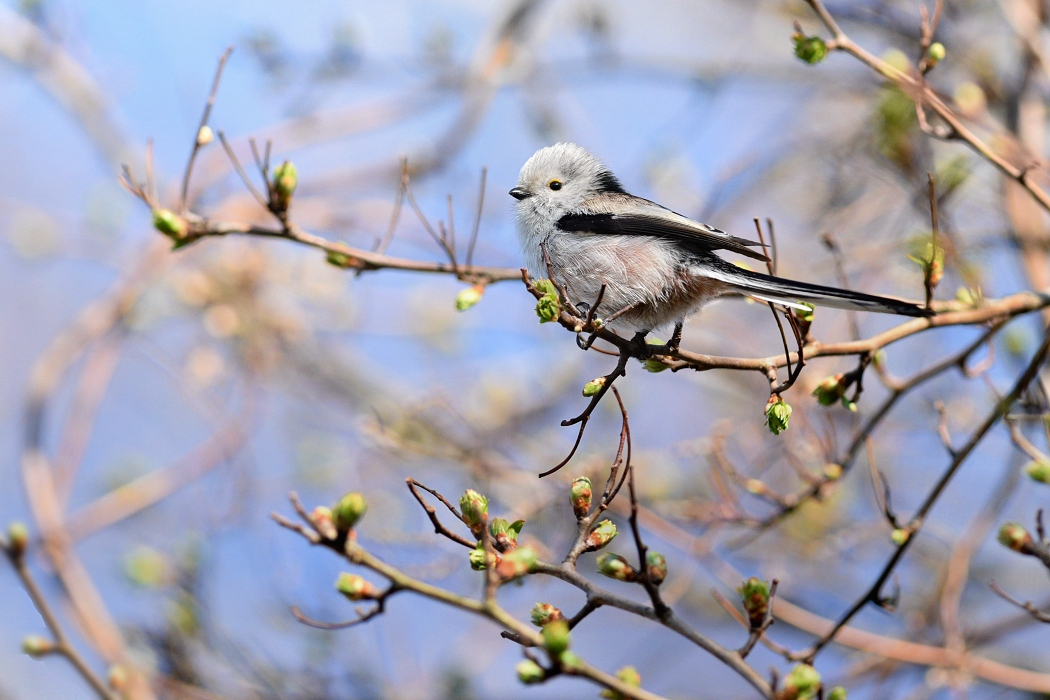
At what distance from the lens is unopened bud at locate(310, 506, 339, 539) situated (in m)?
1.40

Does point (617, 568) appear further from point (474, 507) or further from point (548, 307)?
point (548, 307)

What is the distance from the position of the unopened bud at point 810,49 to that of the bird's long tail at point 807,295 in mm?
685

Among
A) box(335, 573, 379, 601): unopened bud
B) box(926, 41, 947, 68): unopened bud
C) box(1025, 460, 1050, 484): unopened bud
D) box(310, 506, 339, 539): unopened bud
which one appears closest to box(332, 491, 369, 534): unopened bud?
box(310, 506, 339, 539): unopened bud

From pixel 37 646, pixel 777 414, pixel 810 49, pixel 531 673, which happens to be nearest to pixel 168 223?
pixel 37 646

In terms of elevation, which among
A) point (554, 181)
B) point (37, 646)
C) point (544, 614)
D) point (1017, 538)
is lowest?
point (37, 646)

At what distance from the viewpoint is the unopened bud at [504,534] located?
176 centimetres

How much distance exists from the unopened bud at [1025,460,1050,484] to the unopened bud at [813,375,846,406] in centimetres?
55

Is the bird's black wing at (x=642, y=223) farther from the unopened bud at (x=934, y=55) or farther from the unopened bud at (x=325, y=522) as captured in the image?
the unopened bud at (x=325, y=522)

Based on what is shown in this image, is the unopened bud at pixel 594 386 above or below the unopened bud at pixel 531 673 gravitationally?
above

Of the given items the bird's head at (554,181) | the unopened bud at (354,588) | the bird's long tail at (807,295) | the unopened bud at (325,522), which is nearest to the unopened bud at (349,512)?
the unopened bud at (325,522)

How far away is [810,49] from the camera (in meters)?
2.44

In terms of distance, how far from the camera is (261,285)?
5.31 m

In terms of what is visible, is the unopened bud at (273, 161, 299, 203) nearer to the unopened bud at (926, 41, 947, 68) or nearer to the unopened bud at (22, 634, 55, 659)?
the unopened bud at (22, 634, 55, 659)

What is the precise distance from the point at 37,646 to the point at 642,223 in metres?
1.93
